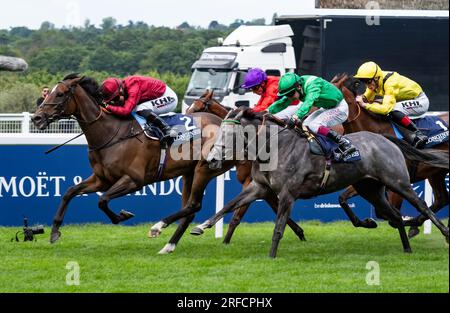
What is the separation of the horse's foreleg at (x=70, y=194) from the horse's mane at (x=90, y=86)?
2.60 ft

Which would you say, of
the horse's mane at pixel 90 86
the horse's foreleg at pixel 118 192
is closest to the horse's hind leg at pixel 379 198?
the horse's foreleg at pixel 118 192

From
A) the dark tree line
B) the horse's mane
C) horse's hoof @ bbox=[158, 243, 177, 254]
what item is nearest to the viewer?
horse's hoof @ bbox=[158, 243, 177, 254]

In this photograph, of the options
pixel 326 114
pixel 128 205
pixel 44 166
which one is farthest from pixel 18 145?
pixel 326 114

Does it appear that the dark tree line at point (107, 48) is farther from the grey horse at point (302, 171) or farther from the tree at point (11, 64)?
the grey horse at point (302, 171)

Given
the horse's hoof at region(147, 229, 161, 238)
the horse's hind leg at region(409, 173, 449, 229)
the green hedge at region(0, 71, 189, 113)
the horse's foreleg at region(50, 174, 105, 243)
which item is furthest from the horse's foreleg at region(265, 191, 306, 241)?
the green hedge at region(0, 71, 189, 113)

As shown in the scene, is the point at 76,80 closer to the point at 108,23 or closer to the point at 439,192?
the point at 439,192

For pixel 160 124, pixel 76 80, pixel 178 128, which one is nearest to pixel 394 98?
pixel 178 128

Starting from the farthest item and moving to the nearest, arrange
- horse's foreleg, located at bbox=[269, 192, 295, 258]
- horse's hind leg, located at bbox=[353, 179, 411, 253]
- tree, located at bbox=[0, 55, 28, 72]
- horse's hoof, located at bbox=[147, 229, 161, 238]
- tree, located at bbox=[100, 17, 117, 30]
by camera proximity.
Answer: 1. tree, located at bbox=[100, 17, 117, 30]
2. horse's hind leg, located at bbox=[353, 179, 411, 253]
3. horse's hoof, located at bbox=[147, 229, 161, 238]
4. horse's foreleg, located at bbox=[269, 192, 295, 258]
5. tree, located at bbox=[0, 55, 28, 72]

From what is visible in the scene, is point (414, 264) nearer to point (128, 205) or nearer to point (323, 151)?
point (323, 151)

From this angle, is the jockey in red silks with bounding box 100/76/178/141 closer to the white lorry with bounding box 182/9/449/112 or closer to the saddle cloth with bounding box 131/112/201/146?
the saddle cloth with bounding box 131/112/201/146

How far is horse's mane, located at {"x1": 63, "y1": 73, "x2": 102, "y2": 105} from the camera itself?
33.8 feet

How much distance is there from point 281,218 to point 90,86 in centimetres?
242

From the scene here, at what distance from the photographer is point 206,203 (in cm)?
1256

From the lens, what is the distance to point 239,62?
22.3m
